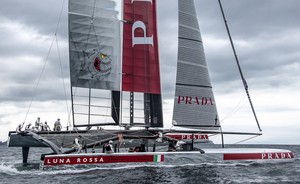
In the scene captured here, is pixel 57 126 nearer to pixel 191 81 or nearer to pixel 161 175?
pixel 191 81

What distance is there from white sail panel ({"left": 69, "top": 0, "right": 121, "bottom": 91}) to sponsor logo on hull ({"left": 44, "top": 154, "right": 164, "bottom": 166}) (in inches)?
188

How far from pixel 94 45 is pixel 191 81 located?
568 cm

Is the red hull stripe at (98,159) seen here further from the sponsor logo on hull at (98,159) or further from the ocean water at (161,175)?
the ocean water at (161,175)

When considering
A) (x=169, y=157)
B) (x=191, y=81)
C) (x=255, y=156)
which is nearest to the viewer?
(x=169, y=157)

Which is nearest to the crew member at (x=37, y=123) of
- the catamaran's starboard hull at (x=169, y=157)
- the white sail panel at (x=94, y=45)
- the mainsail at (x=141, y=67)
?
the white sail panel at (x=94, y=45)

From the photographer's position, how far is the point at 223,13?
23016mm

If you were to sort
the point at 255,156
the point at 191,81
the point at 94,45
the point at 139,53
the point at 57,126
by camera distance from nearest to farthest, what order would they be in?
the point at 255,156, the point at 191,81, the point at 94,45, the point at 139,53, the point at 57,126

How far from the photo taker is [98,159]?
1684 centimetres

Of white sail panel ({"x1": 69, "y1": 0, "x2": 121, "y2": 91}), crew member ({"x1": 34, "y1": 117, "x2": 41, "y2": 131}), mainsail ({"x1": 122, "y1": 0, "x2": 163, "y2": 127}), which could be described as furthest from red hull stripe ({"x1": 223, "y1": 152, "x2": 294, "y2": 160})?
crew member ({"x1": 34, "y1": 117, "x2": 41, "y2": 131})

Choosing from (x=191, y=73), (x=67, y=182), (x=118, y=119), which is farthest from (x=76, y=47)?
(x=67, y=182)

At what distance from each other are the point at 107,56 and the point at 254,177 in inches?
394

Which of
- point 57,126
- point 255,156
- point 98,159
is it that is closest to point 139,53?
point 57,126

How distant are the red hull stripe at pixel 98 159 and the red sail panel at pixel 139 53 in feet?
15.9

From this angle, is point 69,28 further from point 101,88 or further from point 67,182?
point 67,182
